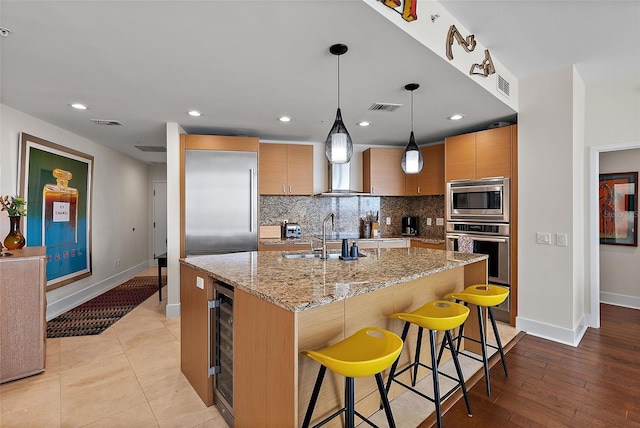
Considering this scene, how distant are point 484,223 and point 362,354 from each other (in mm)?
2900

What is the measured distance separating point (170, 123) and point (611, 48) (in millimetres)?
4406

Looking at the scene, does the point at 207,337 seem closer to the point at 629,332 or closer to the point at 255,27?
the point at 255,27

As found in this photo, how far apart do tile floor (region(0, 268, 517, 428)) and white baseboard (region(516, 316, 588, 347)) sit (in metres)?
0.28

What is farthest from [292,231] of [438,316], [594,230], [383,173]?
[594,230]

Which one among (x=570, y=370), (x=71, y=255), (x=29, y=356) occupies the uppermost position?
(x=71, y=255)

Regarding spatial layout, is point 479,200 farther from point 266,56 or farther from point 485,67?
point 266,56

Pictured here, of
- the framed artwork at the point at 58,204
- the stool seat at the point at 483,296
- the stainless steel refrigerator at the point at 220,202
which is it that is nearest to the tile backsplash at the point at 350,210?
the stainless steel refrigerator at the point at 220,202

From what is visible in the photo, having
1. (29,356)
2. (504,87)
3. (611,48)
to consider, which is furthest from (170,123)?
(611,48)

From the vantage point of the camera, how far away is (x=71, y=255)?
13.6 ft

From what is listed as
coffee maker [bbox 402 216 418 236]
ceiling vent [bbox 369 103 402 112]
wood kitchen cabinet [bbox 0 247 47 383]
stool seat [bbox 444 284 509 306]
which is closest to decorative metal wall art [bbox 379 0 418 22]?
ceiling vent [bbox 369 103 402 112]

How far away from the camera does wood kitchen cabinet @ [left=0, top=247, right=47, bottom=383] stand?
2283 mm

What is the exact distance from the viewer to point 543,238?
313cm

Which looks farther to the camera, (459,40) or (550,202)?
(550,202)

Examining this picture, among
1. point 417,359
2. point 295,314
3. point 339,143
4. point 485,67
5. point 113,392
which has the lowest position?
point 113,392
